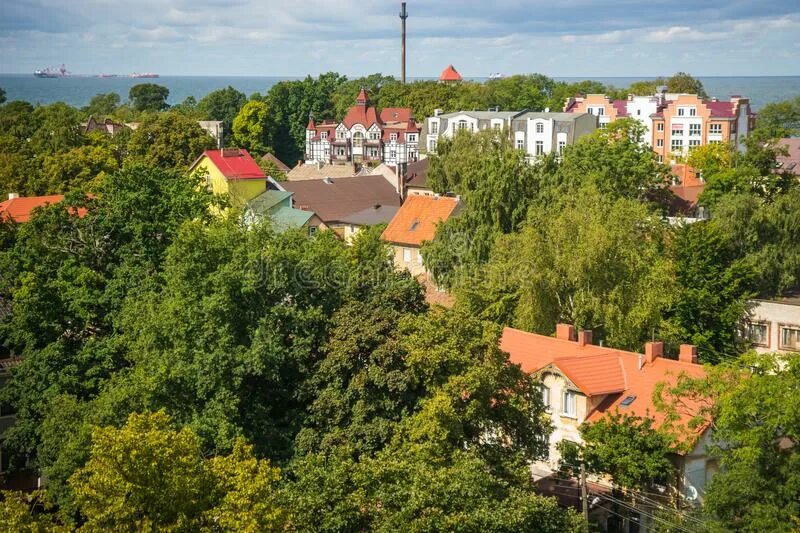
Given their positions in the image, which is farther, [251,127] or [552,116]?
[251,127]

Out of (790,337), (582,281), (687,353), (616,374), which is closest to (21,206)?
(582,281)

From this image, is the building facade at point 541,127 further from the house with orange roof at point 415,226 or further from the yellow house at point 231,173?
the house with orange roof at point 415,226

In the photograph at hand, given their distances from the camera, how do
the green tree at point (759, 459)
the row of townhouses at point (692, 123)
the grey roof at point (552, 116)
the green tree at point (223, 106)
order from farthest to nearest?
the green tree at point (223, 106) < the row of townhouses at point (692, 123) < the grey roof at point (552, 116) < the green tree at point (759, 459)

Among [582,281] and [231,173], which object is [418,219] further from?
[582,281]

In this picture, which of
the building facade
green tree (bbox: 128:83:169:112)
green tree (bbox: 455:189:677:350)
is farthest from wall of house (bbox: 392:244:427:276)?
green tree (bbox: 128:83:169:112)

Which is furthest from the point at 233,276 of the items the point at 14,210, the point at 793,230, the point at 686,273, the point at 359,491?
the point at 14,210

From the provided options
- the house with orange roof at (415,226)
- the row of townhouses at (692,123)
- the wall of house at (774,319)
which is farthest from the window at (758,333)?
the row of townhouses at (692,123)
